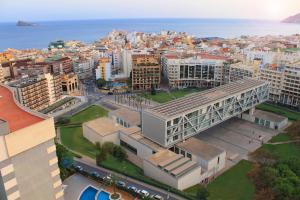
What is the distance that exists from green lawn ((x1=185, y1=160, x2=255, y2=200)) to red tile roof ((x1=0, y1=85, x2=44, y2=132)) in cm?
2522

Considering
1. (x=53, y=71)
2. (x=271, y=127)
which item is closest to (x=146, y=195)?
(x=271, y=127)

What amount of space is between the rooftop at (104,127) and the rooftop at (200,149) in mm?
13159

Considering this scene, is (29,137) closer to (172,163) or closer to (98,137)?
(172,163)

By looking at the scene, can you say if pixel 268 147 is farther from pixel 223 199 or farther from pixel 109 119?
pixel 109 119

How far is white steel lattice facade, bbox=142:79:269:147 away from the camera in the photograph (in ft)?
153

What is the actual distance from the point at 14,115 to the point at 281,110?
211 ft

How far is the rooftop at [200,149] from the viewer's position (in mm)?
44159

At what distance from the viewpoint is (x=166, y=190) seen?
128ft

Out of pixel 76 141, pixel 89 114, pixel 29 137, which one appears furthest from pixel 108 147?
pixel 29 137

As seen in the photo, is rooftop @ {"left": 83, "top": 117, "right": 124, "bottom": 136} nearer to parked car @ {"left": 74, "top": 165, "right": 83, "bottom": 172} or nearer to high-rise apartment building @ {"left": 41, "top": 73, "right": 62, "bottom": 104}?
parked car @ {"left": 74, "top": 165, "right": 83, "bottom": 172}

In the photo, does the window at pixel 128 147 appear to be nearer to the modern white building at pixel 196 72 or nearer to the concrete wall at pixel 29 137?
the concrete wall at pixel 29 137

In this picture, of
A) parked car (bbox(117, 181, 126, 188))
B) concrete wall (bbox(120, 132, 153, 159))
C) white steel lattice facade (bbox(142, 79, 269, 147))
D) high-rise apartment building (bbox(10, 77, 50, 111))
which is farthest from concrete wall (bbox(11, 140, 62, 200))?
high-rise apartment building (bbox(10, 77, 50, 111))

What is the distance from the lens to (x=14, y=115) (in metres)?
23.4

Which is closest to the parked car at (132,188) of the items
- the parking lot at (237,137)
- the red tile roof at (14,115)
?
the parking lot at (237,137)
